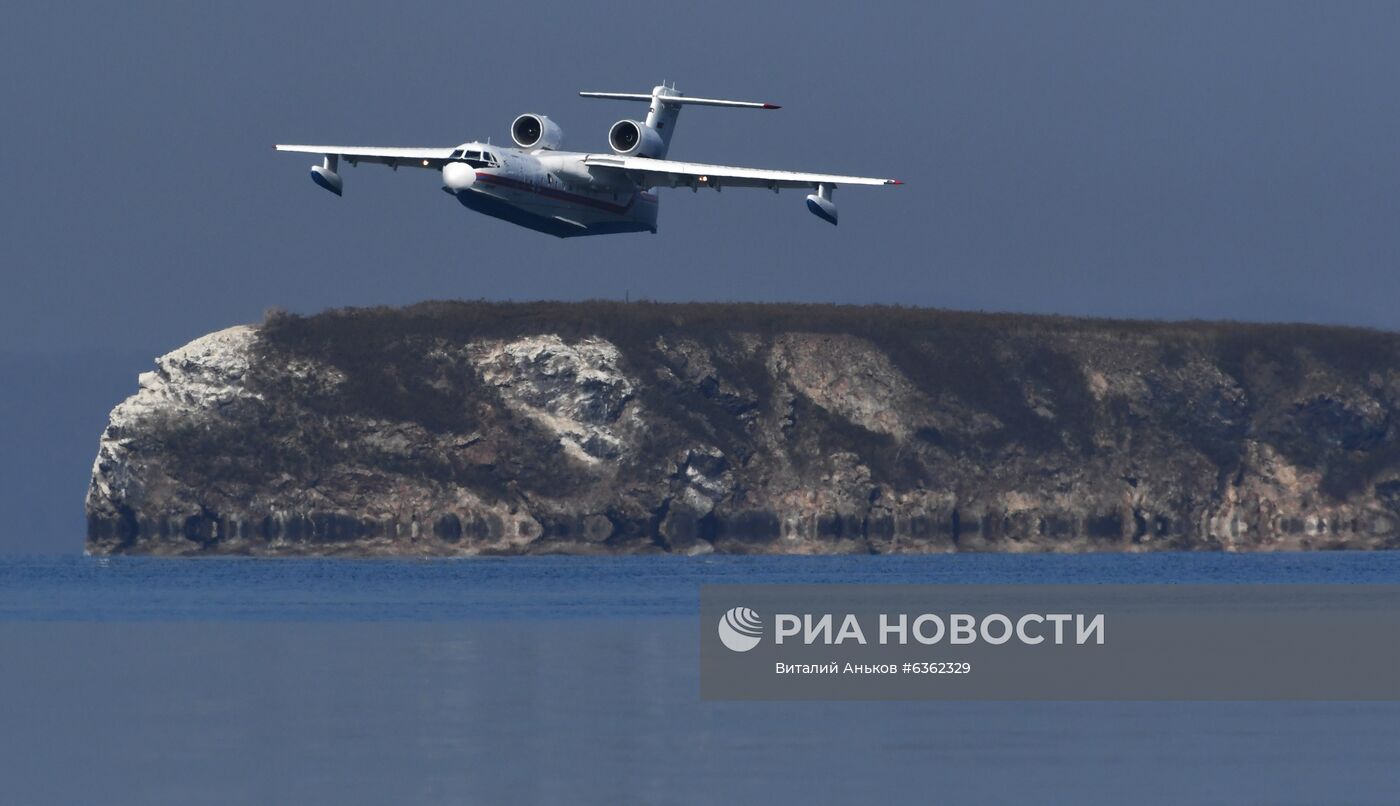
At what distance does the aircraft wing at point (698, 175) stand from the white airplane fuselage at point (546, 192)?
0.53m

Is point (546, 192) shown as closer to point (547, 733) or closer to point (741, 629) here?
point (741, 629)

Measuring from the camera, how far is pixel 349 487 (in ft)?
437

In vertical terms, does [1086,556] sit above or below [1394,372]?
below

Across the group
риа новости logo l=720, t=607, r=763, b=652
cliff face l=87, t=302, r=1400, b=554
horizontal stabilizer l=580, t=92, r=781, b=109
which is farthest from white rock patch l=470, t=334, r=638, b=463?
риа новости logo l=720, t=607, r=763, b=652

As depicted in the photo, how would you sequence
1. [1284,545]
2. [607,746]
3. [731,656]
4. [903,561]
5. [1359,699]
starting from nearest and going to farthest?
[607,746] → [1359,699] → [731,656] → [903,561] → [1284,545]

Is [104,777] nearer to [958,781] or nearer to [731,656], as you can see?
[958,781]

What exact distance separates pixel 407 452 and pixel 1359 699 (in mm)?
104750

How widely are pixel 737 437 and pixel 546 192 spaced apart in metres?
78.8

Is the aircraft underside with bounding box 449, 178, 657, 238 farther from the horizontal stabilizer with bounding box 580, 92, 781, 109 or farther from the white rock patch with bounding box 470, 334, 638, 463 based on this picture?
the white rock patch with bounding box 470, 334, 638, 463

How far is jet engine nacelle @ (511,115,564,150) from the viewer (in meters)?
63.7

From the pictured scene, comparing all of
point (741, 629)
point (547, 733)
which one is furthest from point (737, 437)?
point (547, 733)

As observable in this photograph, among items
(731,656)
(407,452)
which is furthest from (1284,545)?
(731,656)

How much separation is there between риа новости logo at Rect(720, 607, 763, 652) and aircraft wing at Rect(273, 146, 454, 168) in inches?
975

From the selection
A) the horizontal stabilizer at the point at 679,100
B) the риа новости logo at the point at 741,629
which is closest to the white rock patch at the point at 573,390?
the horizontal stabilizer at the point at 679,100
